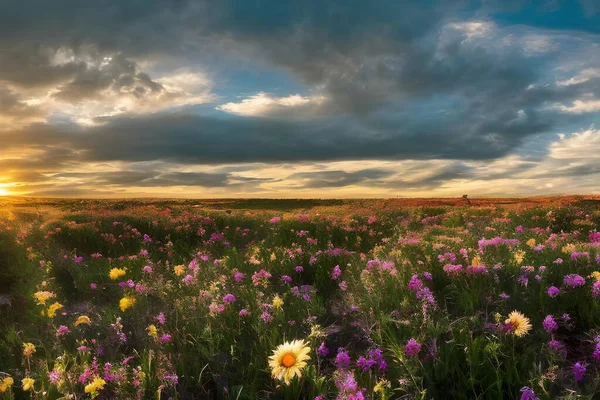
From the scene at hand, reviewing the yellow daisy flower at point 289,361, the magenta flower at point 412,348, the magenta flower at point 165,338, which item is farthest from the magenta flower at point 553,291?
the magenta flower at point 165,338

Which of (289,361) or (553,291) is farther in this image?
(553,291)

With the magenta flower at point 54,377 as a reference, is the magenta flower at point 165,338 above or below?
above

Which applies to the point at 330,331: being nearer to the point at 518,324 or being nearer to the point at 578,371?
the point at 518,324

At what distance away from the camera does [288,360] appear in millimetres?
2830

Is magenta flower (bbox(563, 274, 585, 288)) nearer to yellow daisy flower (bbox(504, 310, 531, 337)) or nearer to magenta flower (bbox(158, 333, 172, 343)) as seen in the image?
yellow daisy flower (bbox(504, 310, 531, 337))

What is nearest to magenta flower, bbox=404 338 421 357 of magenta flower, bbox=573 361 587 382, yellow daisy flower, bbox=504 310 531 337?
yellow daisy flower, bbox=504 310 531 337

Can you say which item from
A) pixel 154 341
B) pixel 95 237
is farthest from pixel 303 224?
pixel 154 341

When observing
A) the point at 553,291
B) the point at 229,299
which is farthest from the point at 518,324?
the point at 229,299

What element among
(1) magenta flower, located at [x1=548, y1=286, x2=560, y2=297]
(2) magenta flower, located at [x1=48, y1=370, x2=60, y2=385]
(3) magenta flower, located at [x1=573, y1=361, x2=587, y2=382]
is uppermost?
(1) magenta flower, located at [x1=548, y1=286, x2=560, y2=297]

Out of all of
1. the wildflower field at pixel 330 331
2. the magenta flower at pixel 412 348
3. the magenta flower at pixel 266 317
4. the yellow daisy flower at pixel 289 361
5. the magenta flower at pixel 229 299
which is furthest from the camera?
the magenta flower at pixel 229 299

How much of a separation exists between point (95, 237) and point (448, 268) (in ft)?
33.5

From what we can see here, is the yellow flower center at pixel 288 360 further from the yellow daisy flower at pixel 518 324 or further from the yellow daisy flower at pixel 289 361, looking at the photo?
the yellow daisy flower at pixel 518 324

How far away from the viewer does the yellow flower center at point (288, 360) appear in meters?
2.82

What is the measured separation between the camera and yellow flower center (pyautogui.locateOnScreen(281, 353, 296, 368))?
2.82 m
